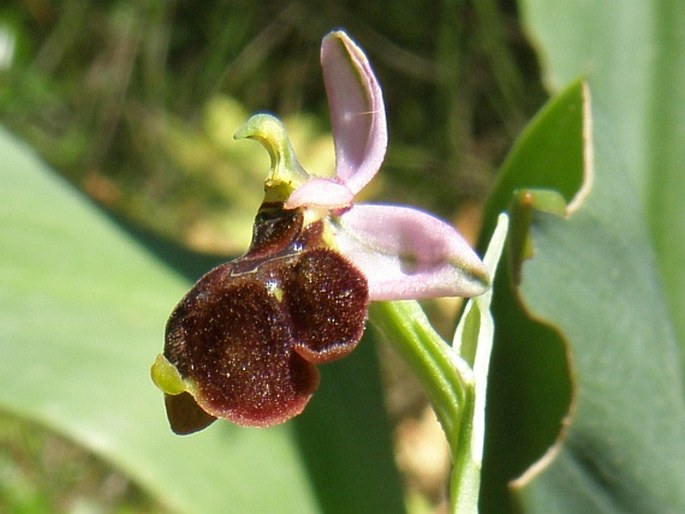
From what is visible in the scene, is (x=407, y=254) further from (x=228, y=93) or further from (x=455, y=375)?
(x=228, y=93)

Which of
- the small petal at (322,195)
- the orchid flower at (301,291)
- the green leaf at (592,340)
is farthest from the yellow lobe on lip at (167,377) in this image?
the green leaf at (592,340)


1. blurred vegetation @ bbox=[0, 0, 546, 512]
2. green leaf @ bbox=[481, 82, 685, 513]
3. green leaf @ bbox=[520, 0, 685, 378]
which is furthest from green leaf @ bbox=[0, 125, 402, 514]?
blurred vegetation @ bbox=[0, 0, 546, 512]

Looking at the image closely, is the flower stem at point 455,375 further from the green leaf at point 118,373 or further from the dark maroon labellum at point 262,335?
the green leaf at point 118,373

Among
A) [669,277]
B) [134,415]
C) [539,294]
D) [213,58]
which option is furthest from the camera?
[213,58]

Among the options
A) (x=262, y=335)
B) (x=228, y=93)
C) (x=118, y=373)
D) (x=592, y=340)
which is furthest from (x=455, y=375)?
(x=228, y=93)

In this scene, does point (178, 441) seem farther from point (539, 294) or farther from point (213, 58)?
point (213, 58)

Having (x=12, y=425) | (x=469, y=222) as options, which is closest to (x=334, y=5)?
(x=469, y=222)
